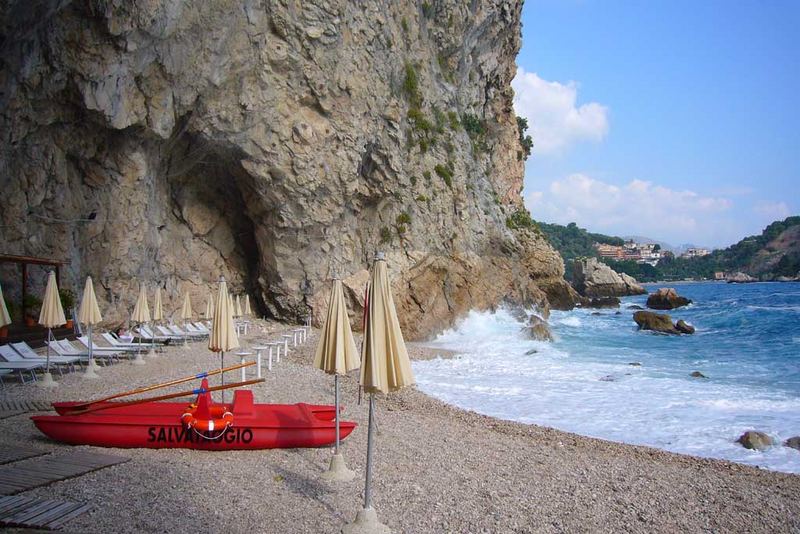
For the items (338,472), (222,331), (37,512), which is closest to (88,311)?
(222,331)

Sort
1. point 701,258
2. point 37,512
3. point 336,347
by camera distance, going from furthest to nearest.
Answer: point 701,258
point 336,347
point 37,512

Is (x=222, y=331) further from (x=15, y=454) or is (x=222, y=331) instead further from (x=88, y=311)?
(x=88, y=311)

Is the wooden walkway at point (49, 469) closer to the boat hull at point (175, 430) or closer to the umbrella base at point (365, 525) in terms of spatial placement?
the boat hull at point (175, 430)

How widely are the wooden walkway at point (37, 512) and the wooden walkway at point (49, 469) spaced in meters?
0.52

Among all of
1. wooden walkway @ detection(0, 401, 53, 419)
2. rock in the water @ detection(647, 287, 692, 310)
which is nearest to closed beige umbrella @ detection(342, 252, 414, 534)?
wooden walkway @ detection(0, 401, 53, 419)

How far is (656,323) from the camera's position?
117 ft

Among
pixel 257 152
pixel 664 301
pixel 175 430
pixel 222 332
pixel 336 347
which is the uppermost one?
pixel 257 152

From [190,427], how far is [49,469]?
1.75 m

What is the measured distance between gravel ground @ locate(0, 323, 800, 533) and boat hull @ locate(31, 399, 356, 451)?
0.18 metres

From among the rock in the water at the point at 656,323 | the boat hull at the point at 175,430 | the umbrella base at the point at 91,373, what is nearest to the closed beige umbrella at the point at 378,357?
the boat hull at the point at 175,430

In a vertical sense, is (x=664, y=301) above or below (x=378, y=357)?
below

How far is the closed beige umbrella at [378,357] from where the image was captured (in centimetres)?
546

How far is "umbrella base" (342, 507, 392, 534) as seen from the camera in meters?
5.40

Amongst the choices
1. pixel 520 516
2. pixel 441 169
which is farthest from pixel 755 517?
pixel 441 169
